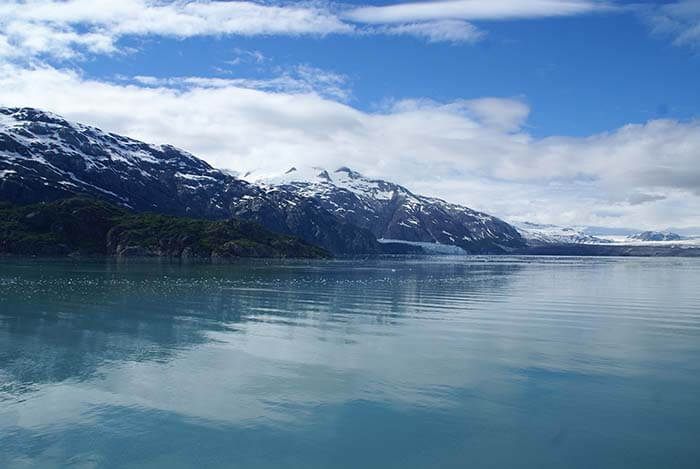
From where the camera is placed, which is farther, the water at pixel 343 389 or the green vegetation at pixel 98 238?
the green vegetation at pixel 98 238

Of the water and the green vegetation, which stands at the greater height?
the green vegetation

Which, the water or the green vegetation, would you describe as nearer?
the water

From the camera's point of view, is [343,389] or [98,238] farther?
[98,238]

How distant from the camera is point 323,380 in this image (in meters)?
24.4

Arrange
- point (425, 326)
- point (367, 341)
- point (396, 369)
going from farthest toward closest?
point (425, 326) → point (367, 341) → point (396, 369)

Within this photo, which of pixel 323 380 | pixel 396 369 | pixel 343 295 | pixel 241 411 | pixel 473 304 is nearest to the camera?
pixel 241 411

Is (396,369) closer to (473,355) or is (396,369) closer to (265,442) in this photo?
(473,355)

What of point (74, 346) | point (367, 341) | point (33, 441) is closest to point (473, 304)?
point (367, 341)

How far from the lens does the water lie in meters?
16.7

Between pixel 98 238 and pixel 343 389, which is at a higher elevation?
pixel 98 238

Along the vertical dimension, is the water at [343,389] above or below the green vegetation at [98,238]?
below

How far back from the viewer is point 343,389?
23188 millimetres

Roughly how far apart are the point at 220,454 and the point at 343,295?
153ft

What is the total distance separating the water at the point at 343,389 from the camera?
16.7 meters
